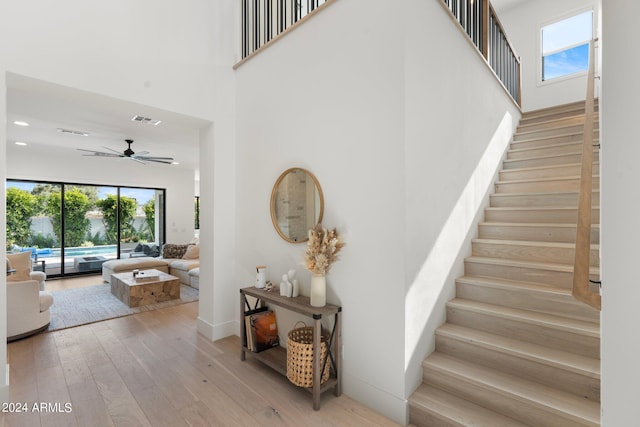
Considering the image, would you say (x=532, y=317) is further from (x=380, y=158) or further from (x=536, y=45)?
(x=536, y=45)

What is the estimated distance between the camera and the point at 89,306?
4.62 m

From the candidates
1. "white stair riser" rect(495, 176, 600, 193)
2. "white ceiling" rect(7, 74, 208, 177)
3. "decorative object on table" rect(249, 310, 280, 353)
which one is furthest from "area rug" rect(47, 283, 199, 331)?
"white stair riser" rect(495, 176, 600, 193)

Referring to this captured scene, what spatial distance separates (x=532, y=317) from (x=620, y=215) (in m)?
1.65

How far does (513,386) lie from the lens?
74.5 inches

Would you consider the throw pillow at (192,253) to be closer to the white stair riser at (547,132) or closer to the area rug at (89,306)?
the area rug at (89,306)

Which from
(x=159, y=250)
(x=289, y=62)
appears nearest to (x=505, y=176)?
(x=289, y=62)

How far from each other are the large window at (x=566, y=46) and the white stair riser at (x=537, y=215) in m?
4.43

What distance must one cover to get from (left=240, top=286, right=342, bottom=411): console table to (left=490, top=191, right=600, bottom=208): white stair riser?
94.9 inches

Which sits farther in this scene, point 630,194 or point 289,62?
point 289,62

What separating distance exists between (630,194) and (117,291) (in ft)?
20.2

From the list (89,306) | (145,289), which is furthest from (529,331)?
(89,306)

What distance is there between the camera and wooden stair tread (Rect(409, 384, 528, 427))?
1.81 metres

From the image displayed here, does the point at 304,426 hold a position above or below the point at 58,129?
below

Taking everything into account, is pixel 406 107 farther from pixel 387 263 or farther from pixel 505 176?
pixel 505 176
